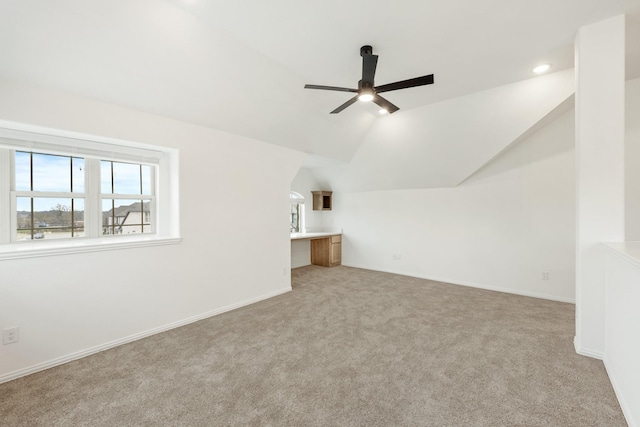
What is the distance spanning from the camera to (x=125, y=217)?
117 inches

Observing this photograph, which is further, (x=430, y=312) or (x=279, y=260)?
(x=279, y=260)

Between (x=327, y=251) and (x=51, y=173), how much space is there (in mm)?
4675

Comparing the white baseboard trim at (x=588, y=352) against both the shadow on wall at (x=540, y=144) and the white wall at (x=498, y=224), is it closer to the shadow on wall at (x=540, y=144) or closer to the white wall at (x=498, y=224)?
the white wall at (x=498, y=224)

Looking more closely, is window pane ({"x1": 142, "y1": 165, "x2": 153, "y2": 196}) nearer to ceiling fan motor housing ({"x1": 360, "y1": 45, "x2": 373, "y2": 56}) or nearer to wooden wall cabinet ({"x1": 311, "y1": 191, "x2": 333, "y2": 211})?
ceiling fan motor housing ({"x1": 360, "y1": 45, "x2": 373, "y2": 56})

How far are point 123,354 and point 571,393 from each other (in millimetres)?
3639

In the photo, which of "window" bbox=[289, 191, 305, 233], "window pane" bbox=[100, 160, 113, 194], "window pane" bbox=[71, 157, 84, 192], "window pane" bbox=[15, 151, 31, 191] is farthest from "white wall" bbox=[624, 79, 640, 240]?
"window pane" bbox=[15, 151, 31, 191]

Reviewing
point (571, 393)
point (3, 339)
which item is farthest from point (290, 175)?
point (571, 393)

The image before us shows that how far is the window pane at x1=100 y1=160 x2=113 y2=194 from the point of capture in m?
2.73

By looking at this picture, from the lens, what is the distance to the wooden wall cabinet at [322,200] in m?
6.32

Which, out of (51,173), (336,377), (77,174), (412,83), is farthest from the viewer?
(77,174)

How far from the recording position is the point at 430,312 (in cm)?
339

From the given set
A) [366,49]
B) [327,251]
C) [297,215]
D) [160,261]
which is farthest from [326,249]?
[366,49]

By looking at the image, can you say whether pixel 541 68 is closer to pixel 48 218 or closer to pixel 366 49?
pixel 366 49

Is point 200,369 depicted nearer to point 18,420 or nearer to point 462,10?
point 18,420
